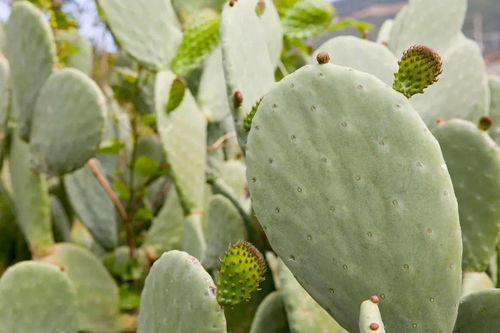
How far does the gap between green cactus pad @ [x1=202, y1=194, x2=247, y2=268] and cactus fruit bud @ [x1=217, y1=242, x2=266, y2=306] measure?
18.9 inches

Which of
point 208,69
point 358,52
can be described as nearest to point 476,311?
point 358,52

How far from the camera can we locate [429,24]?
1.41 meters

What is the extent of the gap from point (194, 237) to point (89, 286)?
37cm

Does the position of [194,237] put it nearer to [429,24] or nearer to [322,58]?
[429,24]

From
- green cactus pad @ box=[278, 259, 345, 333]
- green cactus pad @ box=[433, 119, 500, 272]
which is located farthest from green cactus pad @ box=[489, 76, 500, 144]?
green cactus pad @ box=[278, 259, 345, 333]

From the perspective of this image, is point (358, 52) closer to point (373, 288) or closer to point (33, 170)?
point (373, 288)

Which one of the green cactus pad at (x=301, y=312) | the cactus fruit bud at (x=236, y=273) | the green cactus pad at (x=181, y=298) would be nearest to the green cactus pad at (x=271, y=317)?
the green cactus pad at (x=301, y=312)

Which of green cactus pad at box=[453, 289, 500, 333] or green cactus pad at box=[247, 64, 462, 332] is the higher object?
green cactus pad at box=[247, 64, 462, 332]

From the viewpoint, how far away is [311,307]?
100cm

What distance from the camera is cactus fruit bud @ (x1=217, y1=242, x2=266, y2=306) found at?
2.36 feet

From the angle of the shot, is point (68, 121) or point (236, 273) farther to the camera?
point (68, 121)

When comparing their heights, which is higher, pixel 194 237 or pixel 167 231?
pixel 194 237

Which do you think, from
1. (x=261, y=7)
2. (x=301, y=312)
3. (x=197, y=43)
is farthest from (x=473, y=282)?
(x=197, y=43)

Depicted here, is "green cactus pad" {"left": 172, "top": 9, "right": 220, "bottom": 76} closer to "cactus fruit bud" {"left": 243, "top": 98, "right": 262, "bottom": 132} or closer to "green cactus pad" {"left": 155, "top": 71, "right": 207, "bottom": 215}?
"green cactus pad" {"left": 155, "top": 71, "right": 207, "bottom": 215}
